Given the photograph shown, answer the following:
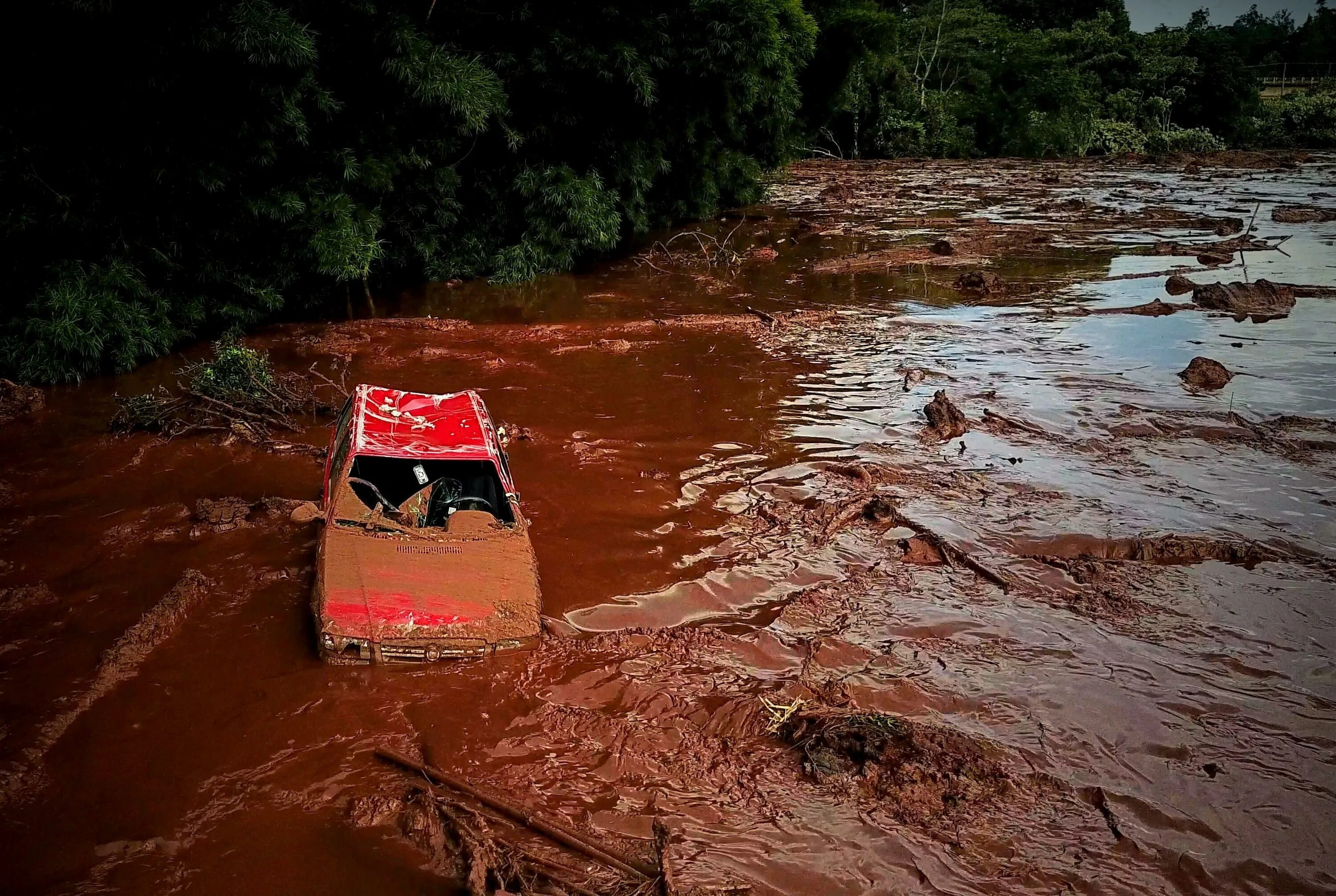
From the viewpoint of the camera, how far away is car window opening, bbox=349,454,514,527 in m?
6.83

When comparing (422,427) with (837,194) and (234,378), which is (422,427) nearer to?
(234,378)

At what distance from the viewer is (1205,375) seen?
11648 millimetres

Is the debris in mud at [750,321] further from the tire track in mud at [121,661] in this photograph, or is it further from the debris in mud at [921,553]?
the tire track in mud at [121,661]

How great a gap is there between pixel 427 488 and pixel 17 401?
733cm

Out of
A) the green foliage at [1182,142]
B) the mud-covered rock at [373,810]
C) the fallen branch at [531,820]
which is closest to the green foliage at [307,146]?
the fallen branch at [531,820]

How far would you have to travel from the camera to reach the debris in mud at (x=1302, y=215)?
23.0 metres

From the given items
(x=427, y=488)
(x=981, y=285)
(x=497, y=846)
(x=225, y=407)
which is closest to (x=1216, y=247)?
(x=981, y=285)

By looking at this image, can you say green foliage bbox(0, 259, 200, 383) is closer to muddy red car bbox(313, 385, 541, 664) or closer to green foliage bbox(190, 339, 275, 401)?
green foliage bbox(190, 339, 275, 401)

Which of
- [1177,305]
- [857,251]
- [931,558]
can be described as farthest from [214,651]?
[857,251]

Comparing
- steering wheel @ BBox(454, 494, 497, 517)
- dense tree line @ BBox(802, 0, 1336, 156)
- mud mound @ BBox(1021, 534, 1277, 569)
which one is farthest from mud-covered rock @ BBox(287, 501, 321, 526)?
dense tree line @ BBox(802, 0, 1336, 156)

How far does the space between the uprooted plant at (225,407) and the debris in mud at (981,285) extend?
1197 centimetres

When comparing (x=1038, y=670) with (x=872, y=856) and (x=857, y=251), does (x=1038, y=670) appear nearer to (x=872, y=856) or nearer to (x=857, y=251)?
(x=872, y=856)

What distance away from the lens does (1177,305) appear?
15.6 meters

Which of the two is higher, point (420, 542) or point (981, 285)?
point (981, 285)
